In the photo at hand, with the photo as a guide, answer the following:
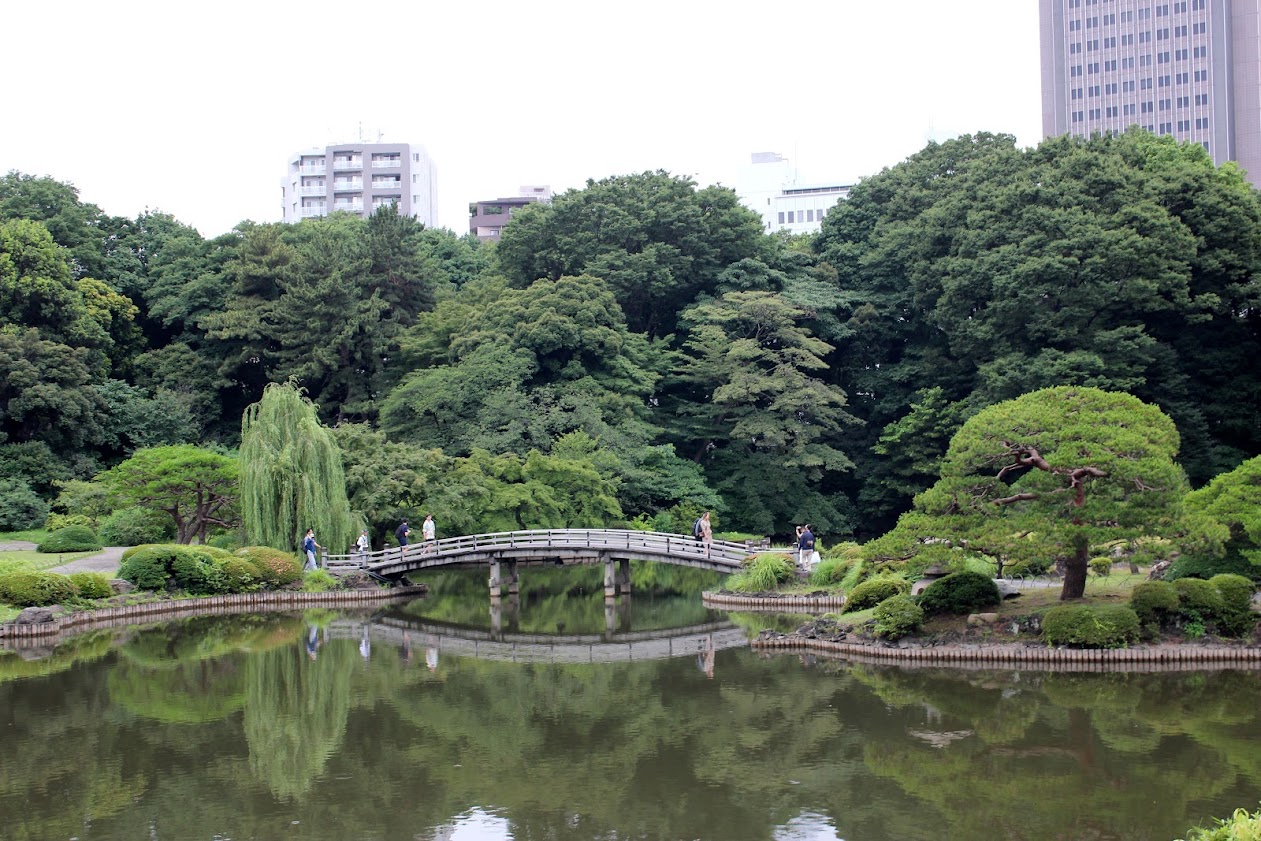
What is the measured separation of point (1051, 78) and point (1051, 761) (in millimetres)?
98088

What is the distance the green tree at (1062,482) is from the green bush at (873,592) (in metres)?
2.42

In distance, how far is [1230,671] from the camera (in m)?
20.9

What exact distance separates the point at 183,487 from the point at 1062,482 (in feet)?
84.9

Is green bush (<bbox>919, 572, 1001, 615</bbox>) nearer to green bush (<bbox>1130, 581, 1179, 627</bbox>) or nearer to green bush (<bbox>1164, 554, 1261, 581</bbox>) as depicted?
green bush (<bbox>1130, 581, 1179, 627</bbox>)

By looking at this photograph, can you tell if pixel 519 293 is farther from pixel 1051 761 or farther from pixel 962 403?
pixel 1051 761

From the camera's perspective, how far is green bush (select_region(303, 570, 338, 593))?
3388cm

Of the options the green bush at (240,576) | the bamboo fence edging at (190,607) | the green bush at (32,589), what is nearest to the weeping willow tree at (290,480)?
the green bush at (240,576)

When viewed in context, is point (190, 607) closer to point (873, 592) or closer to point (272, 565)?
point (272, 565)

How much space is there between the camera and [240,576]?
108 ft

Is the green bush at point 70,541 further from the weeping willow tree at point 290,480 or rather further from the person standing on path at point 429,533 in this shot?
the person standing on path at point 429,533

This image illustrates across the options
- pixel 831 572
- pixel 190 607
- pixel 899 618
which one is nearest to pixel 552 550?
pixel 831 572

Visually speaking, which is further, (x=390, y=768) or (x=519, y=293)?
(x=519, y=293)

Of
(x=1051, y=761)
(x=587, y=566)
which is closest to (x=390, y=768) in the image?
(x=1051, y=761)

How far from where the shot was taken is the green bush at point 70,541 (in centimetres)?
3706
